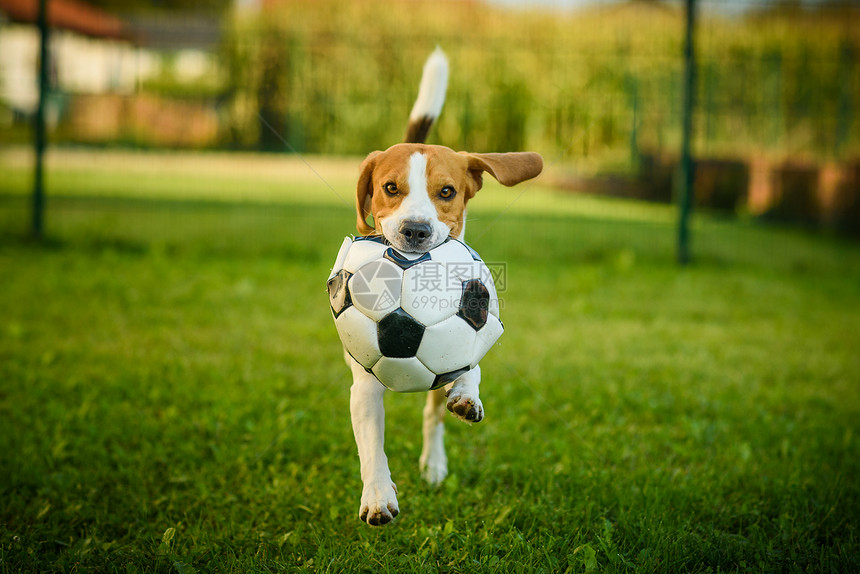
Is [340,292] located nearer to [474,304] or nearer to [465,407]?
[474,304]

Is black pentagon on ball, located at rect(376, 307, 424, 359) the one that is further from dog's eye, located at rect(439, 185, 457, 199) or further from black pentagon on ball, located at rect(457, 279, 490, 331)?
dog's eye, located at rect(439, 185, 457, 199)

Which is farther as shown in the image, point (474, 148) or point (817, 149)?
point (817, 149)

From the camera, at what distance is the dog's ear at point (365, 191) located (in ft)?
10.1

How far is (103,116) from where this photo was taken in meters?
9.45

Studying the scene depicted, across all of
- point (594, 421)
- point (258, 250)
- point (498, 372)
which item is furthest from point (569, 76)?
point (594, 421)

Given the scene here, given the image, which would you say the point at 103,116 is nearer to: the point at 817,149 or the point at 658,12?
the point at 658,12

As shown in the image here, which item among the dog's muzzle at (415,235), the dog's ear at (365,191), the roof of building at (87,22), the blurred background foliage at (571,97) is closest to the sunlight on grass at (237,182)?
the blurred background foliage at (571,97)

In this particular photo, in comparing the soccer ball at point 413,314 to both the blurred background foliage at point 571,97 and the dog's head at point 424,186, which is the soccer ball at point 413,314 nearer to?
the dog's head at point 424,186

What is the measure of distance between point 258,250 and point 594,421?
17.7 ft

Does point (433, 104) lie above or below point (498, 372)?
above

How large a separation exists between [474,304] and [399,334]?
27 centimetres

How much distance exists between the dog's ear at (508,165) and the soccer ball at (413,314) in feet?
1.65

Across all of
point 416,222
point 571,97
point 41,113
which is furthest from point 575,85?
point 416,222

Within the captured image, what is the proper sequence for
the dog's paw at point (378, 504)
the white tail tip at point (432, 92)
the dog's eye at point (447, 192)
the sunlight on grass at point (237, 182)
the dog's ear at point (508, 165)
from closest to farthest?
1. the dog's paw at point (378, 504)
2. the dog's eye at point (447, 192)
3. the dog's ear at point (508, 165)
4. the white tail tip at point (432, 92)
5. the sunlight on grass at point (237, 182)
